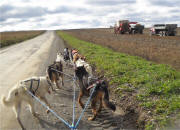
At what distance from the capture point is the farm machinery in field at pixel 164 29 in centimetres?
2136

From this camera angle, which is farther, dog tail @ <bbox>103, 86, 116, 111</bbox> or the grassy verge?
the grassy verge

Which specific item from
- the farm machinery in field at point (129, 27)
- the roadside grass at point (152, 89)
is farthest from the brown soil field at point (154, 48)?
the farm machinery in field at point (129, 27)

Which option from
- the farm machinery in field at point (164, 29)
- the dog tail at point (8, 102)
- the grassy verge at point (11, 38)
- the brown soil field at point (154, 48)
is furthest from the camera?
the grassy verge at point (11, 38)

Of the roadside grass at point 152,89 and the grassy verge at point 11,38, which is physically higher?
the grassy verge at point 11,38

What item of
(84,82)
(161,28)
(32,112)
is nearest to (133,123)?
(84,82)

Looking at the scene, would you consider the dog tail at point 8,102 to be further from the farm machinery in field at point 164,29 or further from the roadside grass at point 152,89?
the farm machinery in field at point 164,29

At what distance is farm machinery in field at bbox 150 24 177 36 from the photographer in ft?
70.1

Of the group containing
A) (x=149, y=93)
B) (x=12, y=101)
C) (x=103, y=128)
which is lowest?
(x=103, y=128)

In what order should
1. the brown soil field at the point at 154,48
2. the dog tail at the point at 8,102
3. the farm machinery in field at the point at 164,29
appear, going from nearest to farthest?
the dog tail at the point at 8,102, the brown soil field at the point at 154,48, the farm machinery in field at the point at 164,29

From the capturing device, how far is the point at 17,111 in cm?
392

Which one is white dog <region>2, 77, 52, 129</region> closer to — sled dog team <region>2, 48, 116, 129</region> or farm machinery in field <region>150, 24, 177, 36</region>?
sled dog team <region>2, 48, 116, 129</region>

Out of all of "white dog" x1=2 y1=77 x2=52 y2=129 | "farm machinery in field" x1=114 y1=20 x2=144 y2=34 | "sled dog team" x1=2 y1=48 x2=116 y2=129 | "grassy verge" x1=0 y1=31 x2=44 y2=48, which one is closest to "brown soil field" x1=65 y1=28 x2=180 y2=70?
"sled dog team" x1=2 y1=48 x2=116 y2=129

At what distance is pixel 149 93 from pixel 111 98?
45.6 inches

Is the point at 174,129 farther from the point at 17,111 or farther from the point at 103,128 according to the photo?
the point at 17,111
